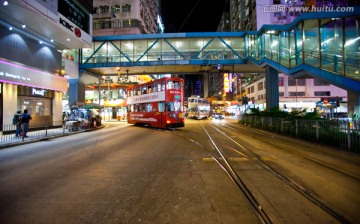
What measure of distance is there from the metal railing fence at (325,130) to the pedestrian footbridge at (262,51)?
3.06 metres

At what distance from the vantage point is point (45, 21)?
1716 cm

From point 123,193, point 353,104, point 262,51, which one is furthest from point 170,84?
point 123,193

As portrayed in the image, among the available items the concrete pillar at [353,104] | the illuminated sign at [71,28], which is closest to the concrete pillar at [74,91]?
the illuminated sign at [71,28]

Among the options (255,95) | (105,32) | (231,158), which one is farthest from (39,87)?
(255,95)

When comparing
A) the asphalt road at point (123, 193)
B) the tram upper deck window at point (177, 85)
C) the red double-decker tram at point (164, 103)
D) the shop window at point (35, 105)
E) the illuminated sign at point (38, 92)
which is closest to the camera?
the asphalt road at point (123, 193)

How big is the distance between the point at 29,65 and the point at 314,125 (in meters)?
22.4

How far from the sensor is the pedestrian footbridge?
46.7 ft

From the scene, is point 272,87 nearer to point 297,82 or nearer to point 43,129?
point 43,129

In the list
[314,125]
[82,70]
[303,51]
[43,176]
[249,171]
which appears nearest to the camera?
[43,176]

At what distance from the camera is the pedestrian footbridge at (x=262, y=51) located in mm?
14242

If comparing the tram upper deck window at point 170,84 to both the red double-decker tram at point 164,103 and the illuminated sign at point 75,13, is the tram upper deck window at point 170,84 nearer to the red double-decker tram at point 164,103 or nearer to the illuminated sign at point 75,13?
the red double-decker tram at point 164,103

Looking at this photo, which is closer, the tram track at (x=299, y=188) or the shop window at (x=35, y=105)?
the tram track at (x=299, y=188)

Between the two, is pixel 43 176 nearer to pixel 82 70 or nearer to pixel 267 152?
pixel 267 152

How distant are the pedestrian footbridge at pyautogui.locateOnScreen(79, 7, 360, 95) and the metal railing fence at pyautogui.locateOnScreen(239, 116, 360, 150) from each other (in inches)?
120
